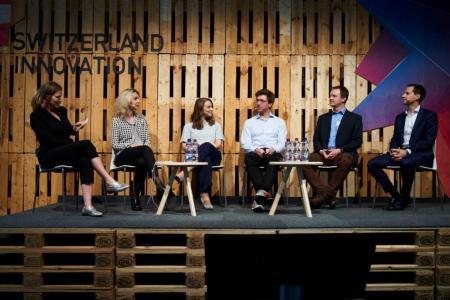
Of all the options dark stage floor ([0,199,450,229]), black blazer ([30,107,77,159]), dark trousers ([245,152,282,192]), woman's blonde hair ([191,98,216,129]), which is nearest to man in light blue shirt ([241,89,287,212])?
dark trousers ([245,152,282,192])

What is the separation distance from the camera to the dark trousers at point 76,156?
509 centimetres

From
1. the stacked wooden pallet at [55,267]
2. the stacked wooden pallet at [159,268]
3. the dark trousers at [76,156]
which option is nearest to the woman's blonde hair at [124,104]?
the dark trousers at [76,156]

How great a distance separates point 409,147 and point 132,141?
3.18 m

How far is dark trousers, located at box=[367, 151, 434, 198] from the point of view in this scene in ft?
18.1

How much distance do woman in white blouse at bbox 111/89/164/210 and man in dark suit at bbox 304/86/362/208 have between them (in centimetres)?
176

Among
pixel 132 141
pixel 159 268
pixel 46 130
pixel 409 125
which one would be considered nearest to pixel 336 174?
pixel 409 125

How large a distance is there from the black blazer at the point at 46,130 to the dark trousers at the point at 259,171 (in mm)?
2022

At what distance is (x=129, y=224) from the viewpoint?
4164 millimetres

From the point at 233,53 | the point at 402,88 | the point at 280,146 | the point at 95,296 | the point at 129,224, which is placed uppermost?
the point at 233,53

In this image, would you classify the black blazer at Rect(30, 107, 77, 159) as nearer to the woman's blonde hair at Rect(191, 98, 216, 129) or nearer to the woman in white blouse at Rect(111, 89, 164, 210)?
the woman in white blouse at Rect(111, 89, 164, 210)

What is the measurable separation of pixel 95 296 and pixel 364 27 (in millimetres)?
5073

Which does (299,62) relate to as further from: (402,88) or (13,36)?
(13,36)

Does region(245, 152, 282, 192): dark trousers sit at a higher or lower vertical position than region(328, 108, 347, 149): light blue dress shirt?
lower

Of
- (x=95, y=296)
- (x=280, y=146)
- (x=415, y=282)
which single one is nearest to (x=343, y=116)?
(x=280, y=146)
